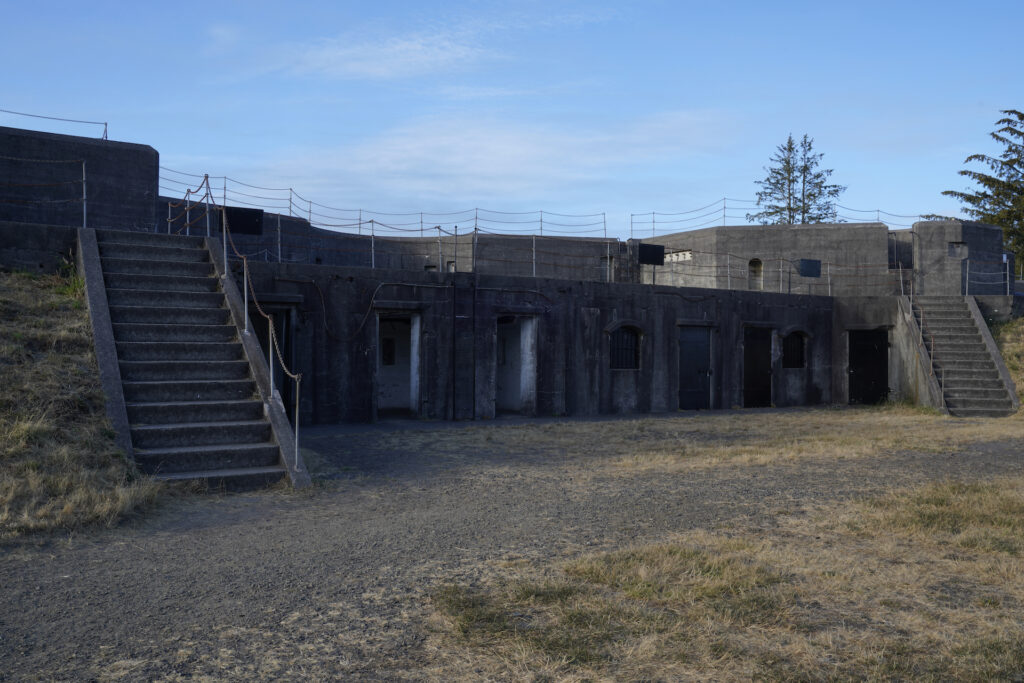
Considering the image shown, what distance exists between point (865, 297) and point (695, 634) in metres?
17.6

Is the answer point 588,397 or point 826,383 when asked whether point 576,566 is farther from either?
point 826,383

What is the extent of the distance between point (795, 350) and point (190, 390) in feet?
50.5

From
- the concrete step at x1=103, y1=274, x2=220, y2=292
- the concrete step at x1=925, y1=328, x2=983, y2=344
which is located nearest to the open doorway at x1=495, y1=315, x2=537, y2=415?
the concrete step at x1=103, y1=274, x2=220, y2=292

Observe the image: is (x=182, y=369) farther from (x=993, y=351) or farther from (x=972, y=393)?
(x=993, y=351)

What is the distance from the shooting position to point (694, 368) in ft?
58.6

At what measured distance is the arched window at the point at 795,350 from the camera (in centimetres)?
1944

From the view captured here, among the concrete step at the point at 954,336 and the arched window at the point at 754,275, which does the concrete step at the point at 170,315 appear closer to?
the concrete step at the point at 954,336

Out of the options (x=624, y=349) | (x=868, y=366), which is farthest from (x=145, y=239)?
(x=868, y=366)

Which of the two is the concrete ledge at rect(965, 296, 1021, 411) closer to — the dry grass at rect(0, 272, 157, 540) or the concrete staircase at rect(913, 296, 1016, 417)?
the concrete staircase at rect(913, 296, 1016, 417)

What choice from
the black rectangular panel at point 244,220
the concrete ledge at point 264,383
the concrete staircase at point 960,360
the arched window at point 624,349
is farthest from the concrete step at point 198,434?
the concrete staircase at point 960,360

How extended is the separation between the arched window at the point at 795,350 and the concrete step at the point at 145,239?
1409 cm

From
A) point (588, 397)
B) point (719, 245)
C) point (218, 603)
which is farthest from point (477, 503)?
point (719, 245)

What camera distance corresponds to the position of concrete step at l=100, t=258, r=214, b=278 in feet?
33.4

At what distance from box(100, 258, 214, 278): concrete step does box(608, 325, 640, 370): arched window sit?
873 centimetres
